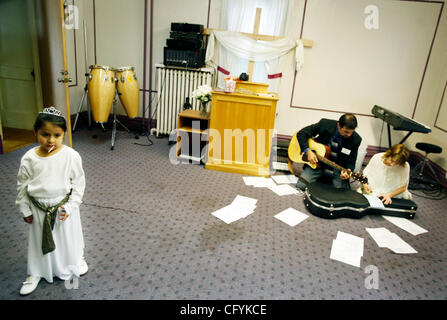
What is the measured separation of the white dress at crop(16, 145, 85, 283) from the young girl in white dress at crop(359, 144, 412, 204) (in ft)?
8.18

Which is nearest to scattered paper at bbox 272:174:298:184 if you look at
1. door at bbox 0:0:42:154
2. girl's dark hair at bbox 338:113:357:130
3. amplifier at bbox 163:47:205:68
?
girl's dark hair at bbox 338:113:357:130

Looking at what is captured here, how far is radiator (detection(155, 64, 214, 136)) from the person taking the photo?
13.9 ft

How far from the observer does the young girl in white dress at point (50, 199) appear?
55.1 inches

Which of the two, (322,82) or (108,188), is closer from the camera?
(108,188)

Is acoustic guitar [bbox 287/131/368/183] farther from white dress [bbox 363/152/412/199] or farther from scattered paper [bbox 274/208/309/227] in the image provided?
scattered paper [bbox 274/208/309/227]

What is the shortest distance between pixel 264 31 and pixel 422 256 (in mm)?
3387

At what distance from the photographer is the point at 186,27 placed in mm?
3967

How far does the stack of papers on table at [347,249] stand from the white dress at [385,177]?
695 millimetres

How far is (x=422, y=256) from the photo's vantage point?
2.21m

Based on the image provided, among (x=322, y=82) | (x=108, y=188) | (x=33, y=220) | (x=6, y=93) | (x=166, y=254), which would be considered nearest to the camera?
(x=33, y=220)

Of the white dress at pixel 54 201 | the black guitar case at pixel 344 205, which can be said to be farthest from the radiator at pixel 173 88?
the white dress at pixel 54 201

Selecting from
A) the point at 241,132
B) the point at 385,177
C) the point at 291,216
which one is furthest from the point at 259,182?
the point at 385,177

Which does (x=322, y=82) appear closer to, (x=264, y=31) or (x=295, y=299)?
(x=264, y=31)
